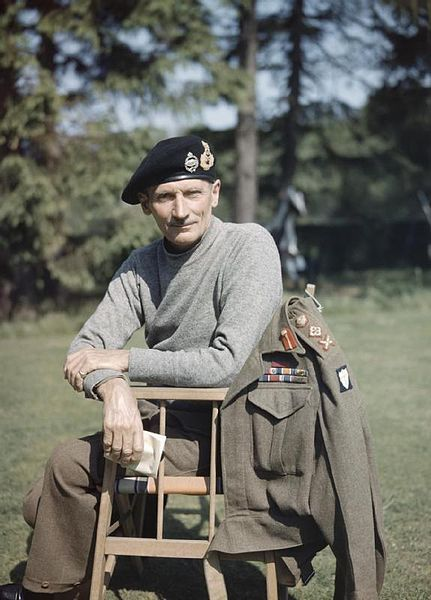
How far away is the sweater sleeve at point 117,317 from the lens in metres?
→ 2.68

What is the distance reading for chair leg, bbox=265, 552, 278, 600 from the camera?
7.50 ft

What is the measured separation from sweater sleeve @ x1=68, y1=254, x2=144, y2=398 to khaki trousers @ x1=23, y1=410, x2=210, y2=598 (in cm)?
38

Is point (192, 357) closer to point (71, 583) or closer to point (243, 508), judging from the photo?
point (243, 508)

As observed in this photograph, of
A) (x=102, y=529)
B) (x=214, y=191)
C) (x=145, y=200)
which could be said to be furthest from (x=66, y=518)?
(x=214, y=191)

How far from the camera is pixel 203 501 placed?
4.01 meters

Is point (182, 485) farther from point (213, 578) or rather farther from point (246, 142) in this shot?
point (246, 142)

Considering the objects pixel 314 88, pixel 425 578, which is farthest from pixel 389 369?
pixel 314 88

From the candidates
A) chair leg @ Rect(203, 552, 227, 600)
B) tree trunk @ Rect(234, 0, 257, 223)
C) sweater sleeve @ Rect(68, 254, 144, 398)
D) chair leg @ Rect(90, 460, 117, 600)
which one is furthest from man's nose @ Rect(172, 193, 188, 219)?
tree trunk @ Rect(234, 0, 257, 223)

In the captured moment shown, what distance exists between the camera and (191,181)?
2.57m

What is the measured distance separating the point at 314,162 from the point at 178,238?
1741 centimetres

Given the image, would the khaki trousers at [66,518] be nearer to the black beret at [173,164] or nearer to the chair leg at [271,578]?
the chair leg at [271,578]

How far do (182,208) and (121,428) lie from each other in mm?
779

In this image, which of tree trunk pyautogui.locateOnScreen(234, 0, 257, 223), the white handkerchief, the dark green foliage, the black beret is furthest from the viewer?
tree trunk pyautogui.locateOnScreen(234, 0, 257, 223)

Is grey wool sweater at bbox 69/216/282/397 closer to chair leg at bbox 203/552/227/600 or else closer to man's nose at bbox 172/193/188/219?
man's nose at bbox 172/193/188/219
